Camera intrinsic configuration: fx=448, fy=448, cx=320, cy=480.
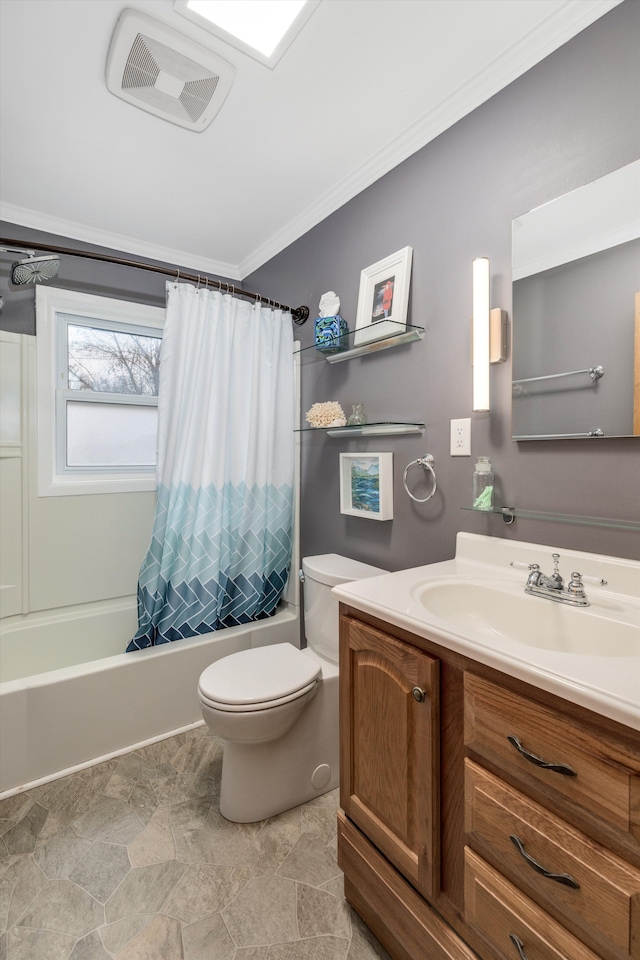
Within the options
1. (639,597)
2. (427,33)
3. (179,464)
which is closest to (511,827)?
(639,597)

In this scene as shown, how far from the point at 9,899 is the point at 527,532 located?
1800 millimetres

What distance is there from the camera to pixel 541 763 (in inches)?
29.0

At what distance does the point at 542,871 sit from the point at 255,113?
2184mm

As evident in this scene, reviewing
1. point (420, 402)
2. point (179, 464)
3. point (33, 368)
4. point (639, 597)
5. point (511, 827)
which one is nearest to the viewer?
point (511, 827)

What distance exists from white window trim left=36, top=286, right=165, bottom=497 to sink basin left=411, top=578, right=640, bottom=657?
196 centimetres

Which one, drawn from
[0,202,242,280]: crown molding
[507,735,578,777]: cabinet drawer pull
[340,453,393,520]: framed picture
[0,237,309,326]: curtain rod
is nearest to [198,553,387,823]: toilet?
[340,453,393,520]: framed picture

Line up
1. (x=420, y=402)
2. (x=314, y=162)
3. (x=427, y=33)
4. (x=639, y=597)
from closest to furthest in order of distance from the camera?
1. (x=639, y=597)
2. (x=427, y=33)
3. (x=420, y=402)
4. (x=314, y=162)

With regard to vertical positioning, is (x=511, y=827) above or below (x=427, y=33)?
below

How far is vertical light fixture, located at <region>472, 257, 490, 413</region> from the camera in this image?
1.36 metres

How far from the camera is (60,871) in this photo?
134cm

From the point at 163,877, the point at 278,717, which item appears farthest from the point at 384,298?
the point at 163,877

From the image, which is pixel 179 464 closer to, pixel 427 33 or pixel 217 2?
pixel 217 2

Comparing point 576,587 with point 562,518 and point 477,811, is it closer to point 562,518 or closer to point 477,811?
point 562,518

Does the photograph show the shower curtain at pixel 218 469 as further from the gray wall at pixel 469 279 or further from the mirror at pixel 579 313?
the mirror at pixel 579 313
